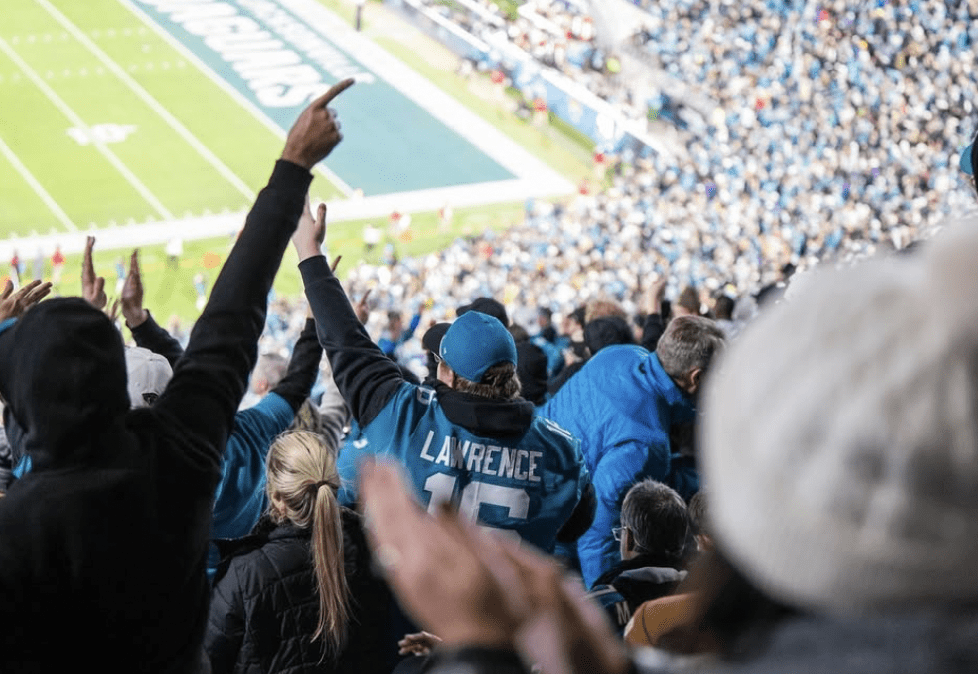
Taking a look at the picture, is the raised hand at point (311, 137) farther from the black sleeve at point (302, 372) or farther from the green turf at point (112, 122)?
the green turf at point (112, 122)

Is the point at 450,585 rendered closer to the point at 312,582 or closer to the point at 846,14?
the point at 312,582

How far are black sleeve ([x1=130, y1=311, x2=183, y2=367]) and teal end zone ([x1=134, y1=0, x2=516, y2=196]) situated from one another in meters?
21.2

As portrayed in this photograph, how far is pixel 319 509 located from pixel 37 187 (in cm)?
2208

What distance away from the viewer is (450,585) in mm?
1010

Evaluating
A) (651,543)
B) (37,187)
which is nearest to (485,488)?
(651,543)

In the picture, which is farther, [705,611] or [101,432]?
[101,432]

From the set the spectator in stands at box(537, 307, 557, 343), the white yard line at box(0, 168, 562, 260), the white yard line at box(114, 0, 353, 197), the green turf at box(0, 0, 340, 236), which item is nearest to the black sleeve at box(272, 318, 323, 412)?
the spectator in stands at box(537, 307, 557, 343)

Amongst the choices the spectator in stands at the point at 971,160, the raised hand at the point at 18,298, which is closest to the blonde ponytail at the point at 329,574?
the raised hand at the point at 18,298

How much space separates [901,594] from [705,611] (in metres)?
0.19

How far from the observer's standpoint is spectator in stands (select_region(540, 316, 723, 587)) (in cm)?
403

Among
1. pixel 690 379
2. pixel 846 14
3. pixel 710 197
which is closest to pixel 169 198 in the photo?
pixel 710 197

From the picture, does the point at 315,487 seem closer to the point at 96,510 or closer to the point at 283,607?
the point at 283,607

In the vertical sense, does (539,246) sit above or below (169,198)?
above

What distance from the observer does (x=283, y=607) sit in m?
2.84
